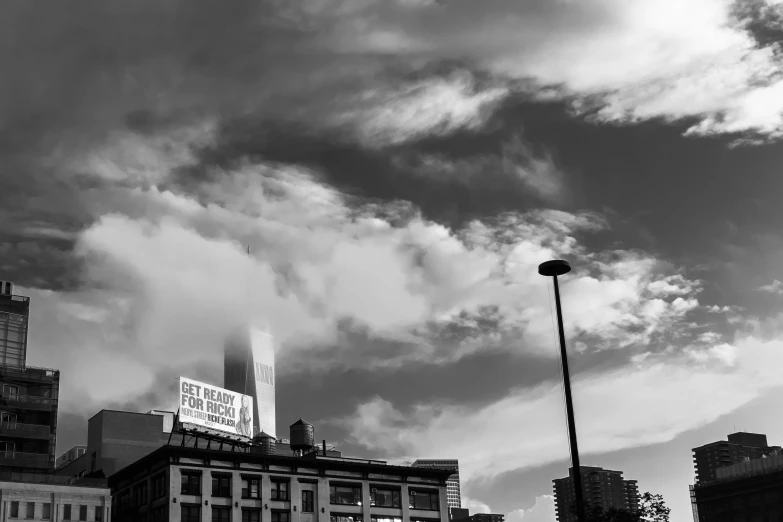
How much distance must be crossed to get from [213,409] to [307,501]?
490 inches

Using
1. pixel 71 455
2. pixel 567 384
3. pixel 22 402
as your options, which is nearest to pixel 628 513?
pixel 567 384

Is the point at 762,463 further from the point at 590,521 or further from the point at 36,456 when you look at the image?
the point at 590,521

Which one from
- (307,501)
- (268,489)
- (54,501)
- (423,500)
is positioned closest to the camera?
(54,501)

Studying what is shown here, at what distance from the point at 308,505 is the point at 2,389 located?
1279 inches

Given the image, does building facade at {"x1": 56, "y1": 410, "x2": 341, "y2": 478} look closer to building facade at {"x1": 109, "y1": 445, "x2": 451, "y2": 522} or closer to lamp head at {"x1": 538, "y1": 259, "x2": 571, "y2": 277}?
building facade at {"x1": 109, "y1": 445, "x2": 451, "y2": 522}

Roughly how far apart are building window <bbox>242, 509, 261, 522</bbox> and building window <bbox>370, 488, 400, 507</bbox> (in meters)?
12.4

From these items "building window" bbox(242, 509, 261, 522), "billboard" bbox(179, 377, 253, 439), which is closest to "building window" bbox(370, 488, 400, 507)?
"building window" bbox(242, 509, 261, 522)

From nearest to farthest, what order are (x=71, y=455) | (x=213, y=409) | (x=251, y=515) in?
(x=251, y=515) → (x=213, y=409) → (x=71, y=455)

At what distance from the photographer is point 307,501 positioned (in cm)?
8431

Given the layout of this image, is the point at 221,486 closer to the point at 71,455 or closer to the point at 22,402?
the point at 22,402

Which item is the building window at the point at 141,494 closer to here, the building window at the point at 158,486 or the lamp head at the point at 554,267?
the building window at the point at 158,486

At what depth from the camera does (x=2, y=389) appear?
88.2 meters

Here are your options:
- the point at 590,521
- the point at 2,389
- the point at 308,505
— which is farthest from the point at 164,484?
the point at 590,521

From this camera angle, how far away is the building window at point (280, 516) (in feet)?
268
